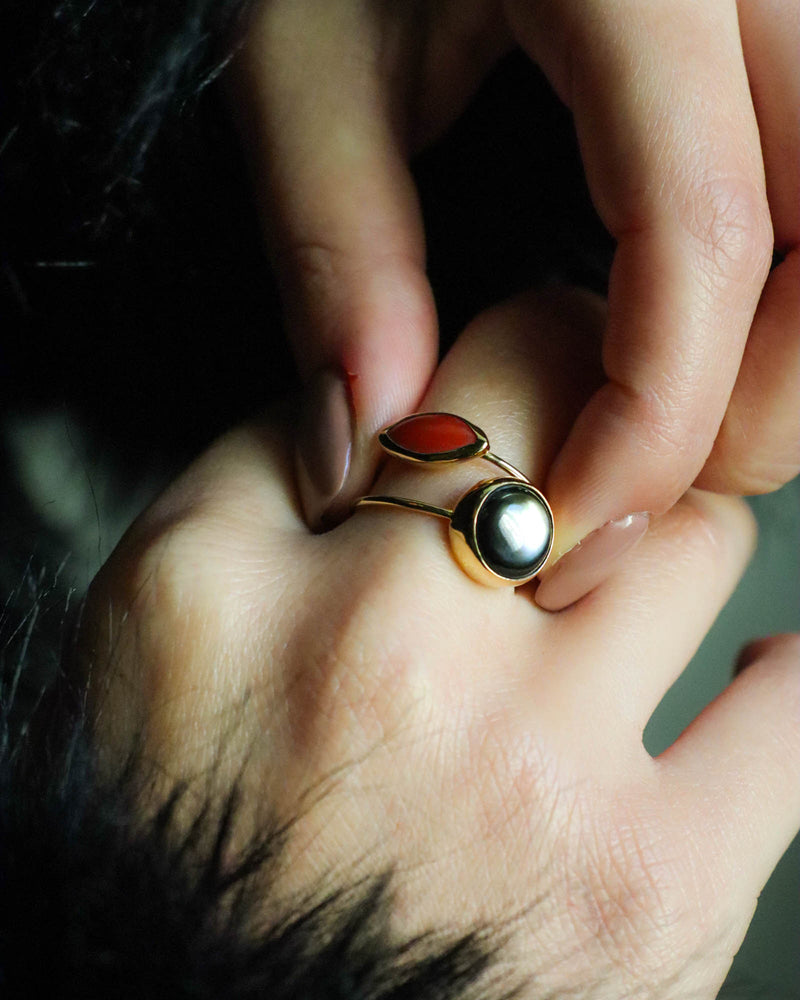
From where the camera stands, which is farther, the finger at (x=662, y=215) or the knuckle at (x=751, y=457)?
the knuckle at (x=751, y=457)

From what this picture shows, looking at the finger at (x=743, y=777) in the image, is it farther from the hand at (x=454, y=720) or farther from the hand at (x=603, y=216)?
the hand at (x=603, y=216)

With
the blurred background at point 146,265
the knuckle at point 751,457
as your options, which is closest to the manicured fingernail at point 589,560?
the knuckle at point 751,457

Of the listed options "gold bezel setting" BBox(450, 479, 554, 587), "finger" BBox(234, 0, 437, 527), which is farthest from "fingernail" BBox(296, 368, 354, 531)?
"gold bezel setting" BBox(450, 479, 554, 587)

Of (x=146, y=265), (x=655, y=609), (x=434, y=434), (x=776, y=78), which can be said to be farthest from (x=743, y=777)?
(x=146, y=265)

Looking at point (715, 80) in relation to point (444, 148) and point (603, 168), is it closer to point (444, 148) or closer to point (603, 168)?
point (603, 168)

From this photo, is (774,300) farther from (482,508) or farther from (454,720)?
(454,720)

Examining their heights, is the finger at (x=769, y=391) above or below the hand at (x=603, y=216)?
below
